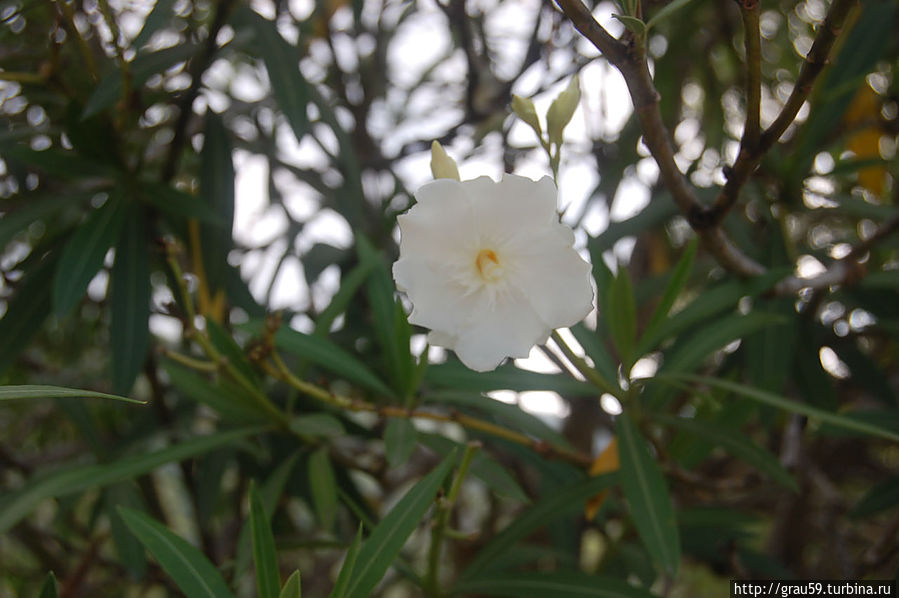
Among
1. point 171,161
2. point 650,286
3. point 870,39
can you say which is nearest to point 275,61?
point 171,161

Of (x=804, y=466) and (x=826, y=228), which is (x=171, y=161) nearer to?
(x=804, y=466)

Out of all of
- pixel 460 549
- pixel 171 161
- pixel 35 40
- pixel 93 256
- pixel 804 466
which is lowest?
pixel 460 549

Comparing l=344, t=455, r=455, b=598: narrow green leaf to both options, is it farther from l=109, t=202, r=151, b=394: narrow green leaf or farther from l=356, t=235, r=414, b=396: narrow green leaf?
l=109, t=202, r=151, b=394: narrow green leaf

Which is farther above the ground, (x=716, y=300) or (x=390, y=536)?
(x=716, y=300)

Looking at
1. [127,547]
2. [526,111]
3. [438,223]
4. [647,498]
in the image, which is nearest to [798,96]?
[526,111]

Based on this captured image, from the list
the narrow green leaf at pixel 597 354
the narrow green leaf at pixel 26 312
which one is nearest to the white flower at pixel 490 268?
the narrow green leaf at pixel 597 354

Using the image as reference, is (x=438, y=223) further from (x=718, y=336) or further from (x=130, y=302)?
(x=130, y=302)
